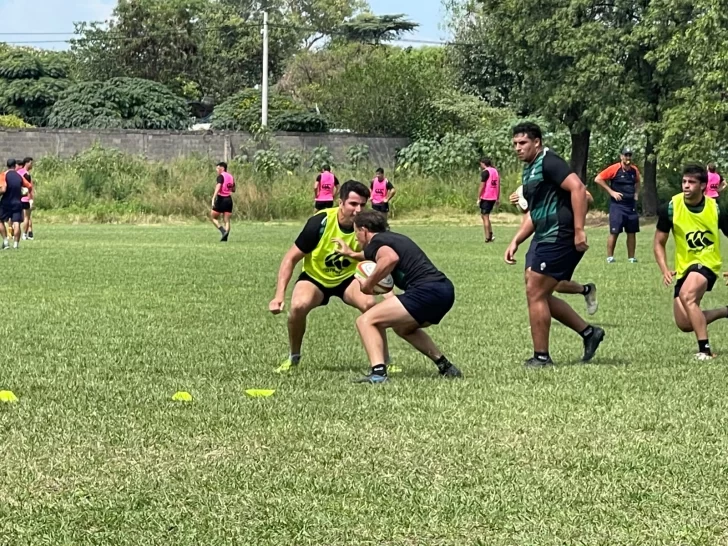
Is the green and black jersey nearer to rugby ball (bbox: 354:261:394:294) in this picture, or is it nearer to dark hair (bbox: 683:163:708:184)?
dark hair (bbox: 683:163:708:184)

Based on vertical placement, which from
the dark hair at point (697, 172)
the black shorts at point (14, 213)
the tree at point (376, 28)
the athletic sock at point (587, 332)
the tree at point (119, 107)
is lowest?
the athletic sock at point (587, 332)

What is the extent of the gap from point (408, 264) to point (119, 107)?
4583 cm

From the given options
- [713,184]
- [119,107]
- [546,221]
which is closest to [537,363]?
[546,221]

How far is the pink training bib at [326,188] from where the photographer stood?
27.5 m

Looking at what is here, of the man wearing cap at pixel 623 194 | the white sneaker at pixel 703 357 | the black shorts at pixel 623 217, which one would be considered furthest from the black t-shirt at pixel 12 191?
the white sneaker at pixel 703 357

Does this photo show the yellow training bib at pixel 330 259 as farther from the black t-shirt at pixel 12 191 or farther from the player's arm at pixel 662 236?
the black t-shirt at pixel 12 191

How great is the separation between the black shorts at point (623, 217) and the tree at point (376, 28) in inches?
2308

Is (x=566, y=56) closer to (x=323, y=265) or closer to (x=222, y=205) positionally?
(x=222, y=205)

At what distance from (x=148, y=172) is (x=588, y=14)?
16.1 meters

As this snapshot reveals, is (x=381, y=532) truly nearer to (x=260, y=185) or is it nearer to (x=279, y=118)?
(x=260, y=185)

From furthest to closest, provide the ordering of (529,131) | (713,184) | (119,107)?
1. (119,107)
2. (713,184)
3. (529,131)

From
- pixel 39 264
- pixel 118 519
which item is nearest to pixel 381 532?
pixel 118 519

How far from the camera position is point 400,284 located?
821cm

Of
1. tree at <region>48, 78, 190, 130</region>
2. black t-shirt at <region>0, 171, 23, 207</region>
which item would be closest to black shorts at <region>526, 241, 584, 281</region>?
black t-shirt at <region>0, 171, 23, 207</region>
